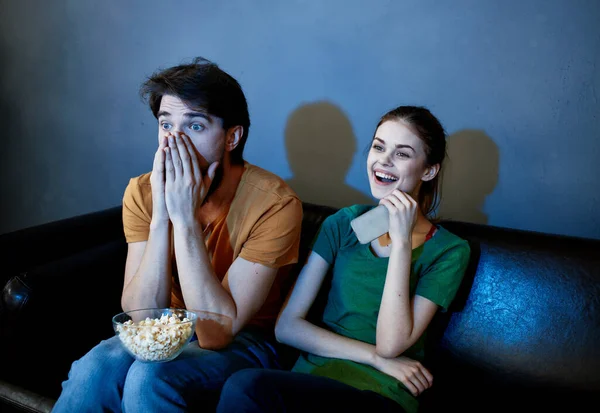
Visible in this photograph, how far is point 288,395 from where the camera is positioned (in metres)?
1.02

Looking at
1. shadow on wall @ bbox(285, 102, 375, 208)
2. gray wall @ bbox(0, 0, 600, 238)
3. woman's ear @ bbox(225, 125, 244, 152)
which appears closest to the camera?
woman's ear @ bbox(225, 125, 244, 152)

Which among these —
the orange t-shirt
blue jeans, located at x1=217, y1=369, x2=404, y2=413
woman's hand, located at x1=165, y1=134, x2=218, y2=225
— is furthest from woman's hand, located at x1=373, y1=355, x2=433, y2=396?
woman's hand, located at x1=165, y1=134, x2=218, y2=225

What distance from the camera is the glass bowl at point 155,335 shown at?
107cm

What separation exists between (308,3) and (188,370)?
1.27 m

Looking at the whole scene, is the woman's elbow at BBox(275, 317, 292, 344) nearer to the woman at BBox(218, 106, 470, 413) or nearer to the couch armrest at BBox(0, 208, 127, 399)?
the woman at BBox(218, 106, 470, 413)

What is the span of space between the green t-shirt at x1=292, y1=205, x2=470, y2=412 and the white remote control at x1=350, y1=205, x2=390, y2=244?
0.08m

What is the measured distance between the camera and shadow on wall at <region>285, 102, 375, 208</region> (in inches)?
71.9

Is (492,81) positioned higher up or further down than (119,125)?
higher up

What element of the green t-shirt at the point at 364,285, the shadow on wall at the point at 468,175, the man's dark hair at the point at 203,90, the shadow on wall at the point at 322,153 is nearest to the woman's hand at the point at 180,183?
the man's dark hair at the point at 203,90

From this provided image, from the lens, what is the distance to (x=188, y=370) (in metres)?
1.13

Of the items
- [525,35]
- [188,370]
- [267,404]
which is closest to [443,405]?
[267,404]

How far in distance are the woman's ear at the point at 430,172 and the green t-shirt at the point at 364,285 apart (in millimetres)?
137

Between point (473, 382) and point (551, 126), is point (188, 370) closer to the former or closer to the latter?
point (473, 382)

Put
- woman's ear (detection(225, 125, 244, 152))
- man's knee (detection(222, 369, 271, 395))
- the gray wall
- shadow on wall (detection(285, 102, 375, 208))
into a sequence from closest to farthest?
man's knee (detection(222, 369, 271, 395)), woman's ear (detection(225, 125, 244, 152)), the gray wall, shadow on wall (detection(285, 102, 375, 208))
